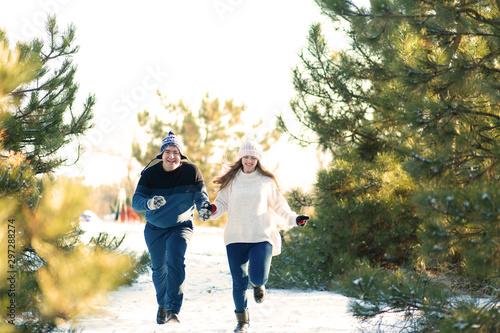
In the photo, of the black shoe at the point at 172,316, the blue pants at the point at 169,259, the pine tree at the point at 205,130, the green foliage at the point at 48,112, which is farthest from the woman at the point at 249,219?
the pine tree at the point at 205,130

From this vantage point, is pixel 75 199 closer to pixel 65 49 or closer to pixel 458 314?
pixel 458 314

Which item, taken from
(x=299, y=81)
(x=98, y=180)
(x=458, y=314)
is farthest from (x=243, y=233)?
(x=98, y=180)

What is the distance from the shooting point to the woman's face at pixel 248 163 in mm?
4867

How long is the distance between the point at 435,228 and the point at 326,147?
16.4 ft

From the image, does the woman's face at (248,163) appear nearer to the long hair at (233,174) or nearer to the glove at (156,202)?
the long hair at (233,174)

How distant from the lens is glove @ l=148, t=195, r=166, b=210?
4.53m

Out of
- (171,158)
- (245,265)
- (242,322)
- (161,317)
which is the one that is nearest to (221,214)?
(245,265)

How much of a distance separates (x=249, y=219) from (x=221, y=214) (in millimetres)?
334

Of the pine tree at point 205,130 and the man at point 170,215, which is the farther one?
the pine tree at point 205,130

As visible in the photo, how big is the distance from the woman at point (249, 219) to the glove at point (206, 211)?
55 millimetres

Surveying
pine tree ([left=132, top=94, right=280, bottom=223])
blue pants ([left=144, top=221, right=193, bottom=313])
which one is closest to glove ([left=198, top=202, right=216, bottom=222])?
blue pants ([left=144, top=221, right=193, bottom=313])

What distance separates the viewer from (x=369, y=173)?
7.90 meters

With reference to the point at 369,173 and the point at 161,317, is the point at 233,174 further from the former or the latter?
the point at 369,173

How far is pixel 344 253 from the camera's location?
774 cm
